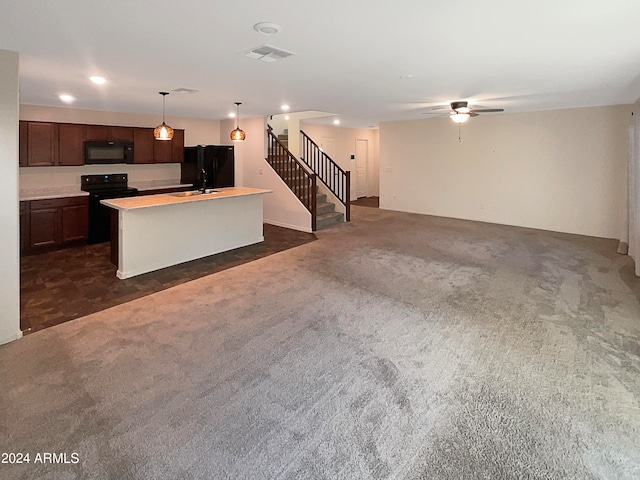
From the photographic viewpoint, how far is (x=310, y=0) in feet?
7.45

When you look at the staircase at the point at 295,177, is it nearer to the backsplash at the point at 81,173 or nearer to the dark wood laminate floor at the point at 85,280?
the dark wood laminate floor at the point at 85,280

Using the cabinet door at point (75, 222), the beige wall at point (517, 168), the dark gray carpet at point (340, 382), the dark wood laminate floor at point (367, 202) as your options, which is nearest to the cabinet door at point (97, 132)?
the cabinet door at point (75, 222)

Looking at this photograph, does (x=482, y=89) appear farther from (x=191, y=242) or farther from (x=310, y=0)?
(x=191, y=242)

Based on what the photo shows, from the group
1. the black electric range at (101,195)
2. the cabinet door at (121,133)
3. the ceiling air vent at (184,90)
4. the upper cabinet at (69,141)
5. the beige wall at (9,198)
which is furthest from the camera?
the cabinet door at (121,133)

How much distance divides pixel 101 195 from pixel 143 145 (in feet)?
4.92

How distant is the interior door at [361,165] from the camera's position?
1258cm

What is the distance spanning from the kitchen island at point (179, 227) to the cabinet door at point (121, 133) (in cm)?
244

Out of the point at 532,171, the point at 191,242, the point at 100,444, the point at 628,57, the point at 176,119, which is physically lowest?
the point at 100,444

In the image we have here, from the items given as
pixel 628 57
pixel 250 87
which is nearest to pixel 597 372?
pixel 628 57

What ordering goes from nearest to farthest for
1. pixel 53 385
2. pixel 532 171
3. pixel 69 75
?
pixel 53 385 → pixel 69 75 → pixel 532 171

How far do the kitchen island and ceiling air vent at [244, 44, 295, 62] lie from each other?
2.56 m

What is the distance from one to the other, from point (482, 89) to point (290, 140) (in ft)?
18.2

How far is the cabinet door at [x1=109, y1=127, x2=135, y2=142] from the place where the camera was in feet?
23.8

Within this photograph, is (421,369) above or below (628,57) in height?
below
